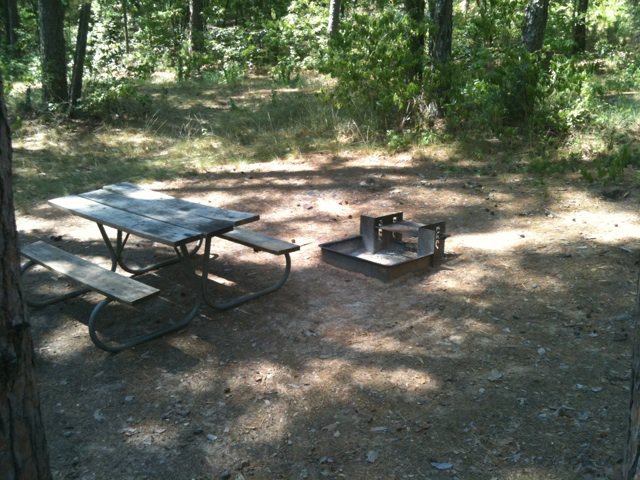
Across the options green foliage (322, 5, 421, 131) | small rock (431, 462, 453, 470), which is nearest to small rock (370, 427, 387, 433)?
small rock (431, 462, 453, 470)

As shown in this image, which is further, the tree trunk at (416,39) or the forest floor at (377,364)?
the tree trunk at (416,39)

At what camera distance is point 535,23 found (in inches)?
378

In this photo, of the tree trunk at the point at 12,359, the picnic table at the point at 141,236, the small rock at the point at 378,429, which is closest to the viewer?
the tree trunk at the point at 12,359

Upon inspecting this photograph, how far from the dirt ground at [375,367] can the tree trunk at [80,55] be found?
199 inches

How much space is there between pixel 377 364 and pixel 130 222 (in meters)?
2.09

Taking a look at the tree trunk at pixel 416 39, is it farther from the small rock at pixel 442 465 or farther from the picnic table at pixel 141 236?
the small rock at pixel 442 465

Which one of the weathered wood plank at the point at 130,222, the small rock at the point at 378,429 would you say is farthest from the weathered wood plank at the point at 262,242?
the small rock at the point at 378,429

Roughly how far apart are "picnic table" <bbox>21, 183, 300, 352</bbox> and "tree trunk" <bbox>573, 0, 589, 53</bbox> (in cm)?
1367

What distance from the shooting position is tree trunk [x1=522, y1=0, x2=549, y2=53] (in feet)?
31.3

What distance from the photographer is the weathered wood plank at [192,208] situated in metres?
4.71

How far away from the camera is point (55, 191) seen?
8.04 m

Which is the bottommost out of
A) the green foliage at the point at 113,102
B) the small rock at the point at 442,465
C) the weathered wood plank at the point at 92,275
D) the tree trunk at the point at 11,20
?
the small rock at the point at 442,465

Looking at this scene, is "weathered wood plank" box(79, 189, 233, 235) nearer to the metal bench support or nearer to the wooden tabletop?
the wooden tabletop

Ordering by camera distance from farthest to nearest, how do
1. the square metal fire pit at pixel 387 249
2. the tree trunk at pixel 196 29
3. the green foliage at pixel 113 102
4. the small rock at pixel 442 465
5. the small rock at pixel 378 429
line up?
the tree trunk at pixel 196 29
the green foliage at pixel 113 102
the square metal fire pit at pixel 387 249
the small rock at pixel 378 429
the small rock at pixel 442 465
